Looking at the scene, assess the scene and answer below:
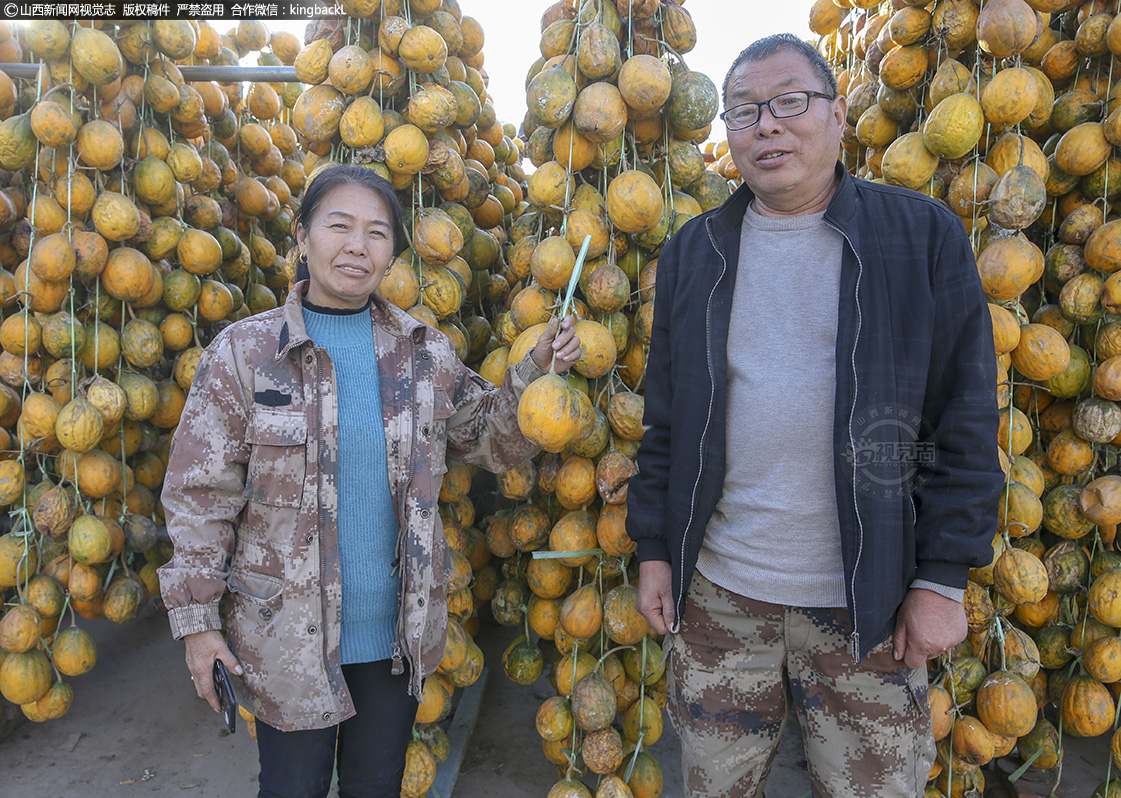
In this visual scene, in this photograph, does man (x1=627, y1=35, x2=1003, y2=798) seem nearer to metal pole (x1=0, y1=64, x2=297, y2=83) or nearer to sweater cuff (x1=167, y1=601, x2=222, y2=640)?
sweater cuff (x1=167, y1=601, x2=222, y2=640)

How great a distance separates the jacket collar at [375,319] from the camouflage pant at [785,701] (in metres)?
1.02

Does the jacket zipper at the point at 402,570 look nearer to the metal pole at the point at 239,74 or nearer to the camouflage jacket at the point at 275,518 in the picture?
the camouflage jacket at the point at 275,518

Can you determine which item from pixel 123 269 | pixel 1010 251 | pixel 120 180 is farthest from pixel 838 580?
pixel 120 180

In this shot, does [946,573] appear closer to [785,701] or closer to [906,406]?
[906,406]

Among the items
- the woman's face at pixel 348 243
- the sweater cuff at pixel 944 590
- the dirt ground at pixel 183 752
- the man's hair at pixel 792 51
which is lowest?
the dirt ground at pixel 183 752

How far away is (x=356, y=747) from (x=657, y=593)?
2.98 ft

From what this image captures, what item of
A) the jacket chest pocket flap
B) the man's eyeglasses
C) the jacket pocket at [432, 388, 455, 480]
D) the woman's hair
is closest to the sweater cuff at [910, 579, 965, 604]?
the man's eyeglasses

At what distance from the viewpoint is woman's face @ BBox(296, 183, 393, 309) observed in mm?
1731

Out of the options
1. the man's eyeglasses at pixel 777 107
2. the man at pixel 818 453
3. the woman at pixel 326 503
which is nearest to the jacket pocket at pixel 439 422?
the woman at pixel 326 503

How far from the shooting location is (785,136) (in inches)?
62.6

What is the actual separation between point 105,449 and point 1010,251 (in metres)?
3.38

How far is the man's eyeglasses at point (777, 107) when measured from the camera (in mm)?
1580

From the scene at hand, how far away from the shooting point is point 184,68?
2936 millimetres

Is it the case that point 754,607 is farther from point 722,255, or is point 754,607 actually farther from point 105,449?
point 105,449
